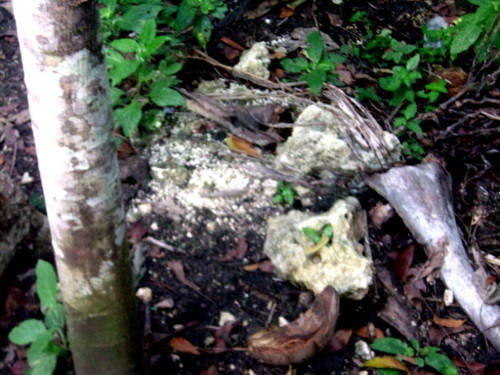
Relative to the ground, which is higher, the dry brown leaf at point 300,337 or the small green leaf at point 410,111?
the small green leaf at point 410,111

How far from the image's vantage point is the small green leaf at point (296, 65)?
13.0 feet

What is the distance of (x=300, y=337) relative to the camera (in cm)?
287

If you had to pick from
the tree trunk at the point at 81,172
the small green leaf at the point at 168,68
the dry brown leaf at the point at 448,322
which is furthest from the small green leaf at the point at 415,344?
the small green leaf at the point at 168,68

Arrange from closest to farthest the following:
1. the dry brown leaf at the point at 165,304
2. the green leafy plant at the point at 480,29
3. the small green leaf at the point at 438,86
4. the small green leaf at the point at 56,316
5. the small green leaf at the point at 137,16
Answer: the small green leaf at the point at 56,316, the dry brown leaf at the point at 165,304, the small green leaf at the point at 137,16, the green leafy plant at the point at 480,29, the small green leaf at the point at 438,86

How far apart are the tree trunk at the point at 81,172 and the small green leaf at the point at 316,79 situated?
188 centimetres

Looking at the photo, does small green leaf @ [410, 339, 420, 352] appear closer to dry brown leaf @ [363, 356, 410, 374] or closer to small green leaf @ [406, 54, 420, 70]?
dry brown leaf @ [363, 356, 410, 374]

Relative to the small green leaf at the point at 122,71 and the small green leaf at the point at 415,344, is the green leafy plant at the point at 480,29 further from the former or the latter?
the small green leaf at the point at 122,71

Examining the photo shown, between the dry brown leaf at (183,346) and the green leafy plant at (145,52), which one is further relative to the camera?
the green leafy plant at (145,52)

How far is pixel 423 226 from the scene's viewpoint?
3.42 meters

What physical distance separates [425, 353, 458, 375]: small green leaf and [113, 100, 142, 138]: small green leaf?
74.1 inches

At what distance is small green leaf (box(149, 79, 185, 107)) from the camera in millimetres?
3539

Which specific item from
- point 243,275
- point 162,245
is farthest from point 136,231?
point 243,275

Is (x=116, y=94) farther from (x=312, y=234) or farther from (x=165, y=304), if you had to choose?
(x=312, y=234)

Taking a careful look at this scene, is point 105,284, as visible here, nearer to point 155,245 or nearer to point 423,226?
point 155,245
